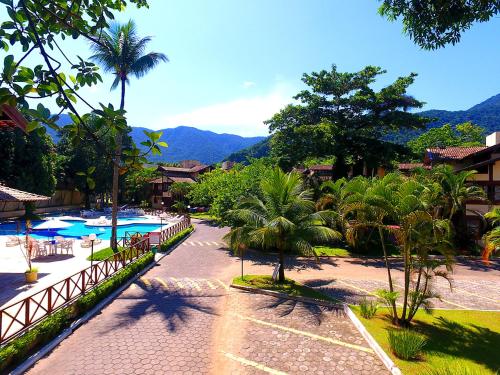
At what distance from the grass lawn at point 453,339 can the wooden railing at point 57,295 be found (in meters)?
9.70

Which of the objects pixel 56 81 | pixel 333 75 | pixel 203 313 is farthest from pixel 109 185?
pixel 56 81

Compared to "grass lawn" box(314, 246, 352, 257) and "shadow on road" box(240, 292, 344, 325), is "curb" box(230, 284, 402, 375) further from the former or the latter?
"grass lawn" box(314, 246, 352, 257)

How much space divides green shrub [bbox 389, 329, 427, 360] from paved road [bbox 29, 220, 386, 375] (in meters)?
0.61

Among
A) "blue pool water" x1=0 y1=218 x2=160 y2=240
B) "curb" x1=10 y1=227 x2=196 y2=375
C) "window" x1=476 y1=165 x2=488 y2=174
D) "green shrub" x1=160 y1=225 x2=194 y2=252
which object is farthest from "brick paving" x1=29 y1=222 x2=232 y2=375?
"window" x1=476 y1=165 x2=488 y2=174

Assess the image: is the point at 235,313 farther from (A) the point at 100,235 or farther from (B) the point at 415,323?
(A) the point at 100,235

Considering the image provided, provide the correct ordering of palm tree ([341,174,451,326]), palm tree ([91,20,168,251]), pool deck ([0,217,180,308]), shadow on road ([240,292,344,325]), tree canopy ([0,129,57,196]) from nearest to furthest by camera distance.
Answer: palm tree ([341,174,451,326]), shadow on road ([240,292,344,325]), pool deck ([0,217,180,308]), palm tree ([91,20,168,251]), tree canopy ([0,129,57,196])

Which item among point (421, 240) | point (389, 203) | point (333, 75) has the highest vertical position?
point (333, 75)

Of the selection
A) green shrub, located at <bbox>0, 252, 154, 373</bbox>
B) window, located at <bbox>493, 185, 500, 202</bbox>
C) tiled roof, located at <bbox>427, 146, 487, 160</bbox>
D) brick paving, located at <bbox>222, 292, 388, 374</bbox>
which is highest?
tiled roof, located at <bbox>427, 146, 487, 160</bbox>

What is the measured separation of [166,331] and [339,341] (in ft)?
17.1

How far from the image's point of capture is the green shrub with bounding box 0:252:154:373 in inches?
322

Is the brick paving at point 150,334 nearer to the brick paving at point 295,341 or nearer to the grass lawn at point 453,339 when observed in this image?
the brick paving at point 295,341

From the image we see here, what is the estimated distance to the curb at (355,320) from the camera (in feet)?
28.6

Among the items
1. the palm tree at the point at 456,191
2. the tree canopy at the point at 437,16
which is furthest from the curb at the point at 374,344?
the palm tree at the point at 456,191

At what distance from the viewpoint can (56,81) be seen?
2723 millimetres
